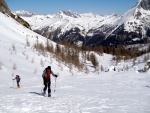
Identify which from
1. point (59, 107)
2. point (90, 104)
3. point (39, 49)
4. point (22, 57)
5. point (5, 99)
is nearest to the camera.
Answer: point (59, 107)

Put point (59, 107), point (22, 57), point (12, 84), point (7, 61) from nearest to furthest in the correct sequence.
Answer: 1. point (59, 107)
2. point (12, 84)
3. point (7, 61)
4. point (22, 57)

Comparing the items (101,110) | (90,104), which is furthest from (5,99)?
(101,110)

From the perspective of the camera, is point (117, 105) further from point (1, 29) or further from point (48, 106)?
point (1, 29)

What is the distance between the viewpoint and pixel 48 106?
1417cm

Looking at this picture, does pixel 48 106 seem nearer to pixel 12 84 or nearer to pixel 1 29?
pixel 12 84

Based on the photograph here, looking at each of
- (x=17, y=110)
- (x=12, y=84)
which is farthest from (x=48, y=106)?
(x=12, y=84)

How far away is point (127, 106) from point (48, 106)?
3826 mm

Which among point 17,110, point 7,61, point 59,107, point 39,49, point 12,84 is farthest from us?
point 39,49

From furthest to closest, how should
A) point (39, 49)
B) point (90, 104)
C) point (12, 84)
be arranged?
point (39, 49)
point (12, 84)
point (90, 104)

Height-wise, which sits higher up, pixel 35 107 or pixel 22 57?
pixel 22 57

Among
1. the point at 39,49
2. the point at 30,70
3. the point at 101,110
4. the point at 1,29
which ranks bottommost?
the point at 101,110

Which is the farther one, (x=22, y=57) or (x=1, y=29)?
(x=1, y=29)

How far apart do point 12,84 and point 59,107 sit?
11669mm

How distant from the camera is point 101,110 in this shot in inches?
516
